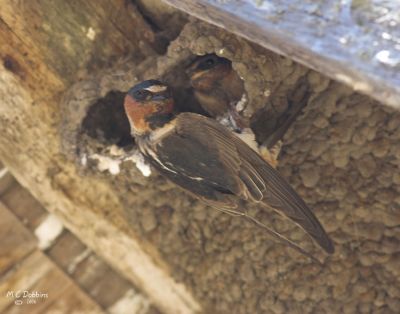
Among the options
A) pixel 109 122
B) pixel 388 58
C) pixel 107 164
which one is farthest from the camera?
pixel 109 122

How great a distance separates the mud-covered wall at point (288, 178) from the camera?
307 cm

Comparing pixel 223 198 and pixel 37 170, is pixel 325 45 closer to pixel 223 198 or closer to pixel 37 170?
pixel 223 198

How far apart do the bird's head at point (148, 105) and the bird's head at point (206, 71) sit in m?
0.13

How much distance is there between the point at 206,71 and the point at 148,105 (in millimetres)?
284

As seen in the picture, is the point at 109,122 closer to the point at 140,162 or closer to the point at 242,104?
the point at 140,162

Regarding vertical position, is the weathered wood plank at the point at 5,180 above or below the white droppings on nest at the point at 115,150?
above

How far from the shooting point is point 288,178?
11.0ft

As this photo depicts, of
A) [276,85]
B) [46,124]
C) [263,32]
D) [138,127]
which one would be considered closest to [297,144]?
[276,85]

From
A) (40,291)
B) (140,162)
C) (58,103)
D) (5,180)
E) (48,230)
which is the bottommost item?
(40,291)

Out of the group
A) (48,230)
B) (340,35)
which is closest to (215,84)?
(48,230)

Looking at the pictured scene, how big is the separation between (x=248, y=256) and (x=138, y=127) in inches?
33.4

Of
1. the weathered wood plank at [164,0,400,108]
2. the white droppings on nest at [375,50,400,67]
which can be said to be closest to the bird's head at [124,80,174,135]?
the weathered wood plank at [164,0,400,108]

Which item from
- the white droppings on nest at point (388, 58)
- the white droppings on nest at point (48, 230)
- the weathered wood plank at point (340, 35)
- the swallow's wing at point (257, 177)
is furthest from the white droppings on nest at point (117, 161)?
the white droppings on nest at point (388, 58)

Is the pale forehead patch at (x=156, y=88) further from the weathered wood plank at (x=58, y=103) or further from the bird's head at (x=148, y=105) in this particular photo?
the weathered wood plank at (x=58, y=103)
